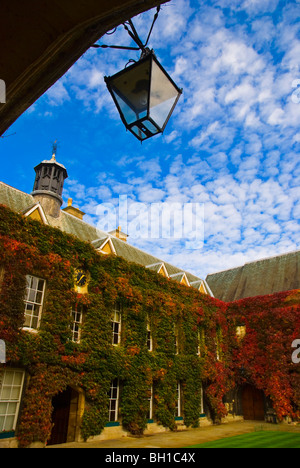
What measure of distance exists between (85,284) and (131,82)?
15.7m

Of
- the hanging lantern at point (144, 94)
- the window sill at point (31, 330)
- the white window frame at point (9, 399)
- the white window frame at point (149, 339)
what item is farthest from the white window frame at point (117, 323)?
the hanging lantern at point (144, 94)

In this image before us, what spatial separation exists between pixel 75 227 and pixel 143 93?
21.6 metres

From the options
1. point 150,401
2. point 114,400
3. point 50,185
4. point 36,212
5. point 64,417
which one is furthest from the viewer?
point 50,185

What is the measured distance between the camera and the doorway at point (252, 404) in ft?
88.1

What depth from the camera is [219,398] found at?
958 inches

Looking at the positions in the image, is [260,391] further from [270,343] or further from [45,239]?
[45,239]

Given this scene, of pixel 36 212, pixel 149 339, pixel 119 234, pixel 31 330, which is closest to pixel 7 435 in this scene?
pixel 31 330

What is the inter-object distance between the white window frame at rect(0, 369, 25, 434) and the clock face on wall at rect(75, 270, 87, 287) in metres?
5.27

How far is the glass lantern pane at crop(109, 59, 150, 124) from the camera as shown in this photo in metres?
3.29

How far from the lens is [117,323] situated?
19203 millimetres

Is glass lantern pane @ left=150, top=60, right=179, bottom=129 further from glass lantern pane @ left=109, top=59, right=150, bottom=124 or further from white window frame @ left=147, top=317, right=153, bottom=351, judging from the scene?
white window frame @ left=147, top=317, right=153, bottom=351

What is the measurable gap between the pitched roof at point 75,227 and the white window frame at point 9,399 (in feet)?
25.0

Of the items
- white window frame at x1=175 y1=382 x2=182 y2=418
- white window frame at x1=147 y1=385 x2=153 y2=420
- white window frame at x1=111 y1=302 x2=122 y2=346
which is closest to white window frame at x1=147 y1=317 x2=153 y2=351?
white window frame at x1=147 y1=385 x2=153 y2=420

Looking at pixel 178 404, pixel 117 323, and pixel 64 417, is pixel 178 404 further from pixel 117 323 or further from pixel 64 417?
pixel 64 417
